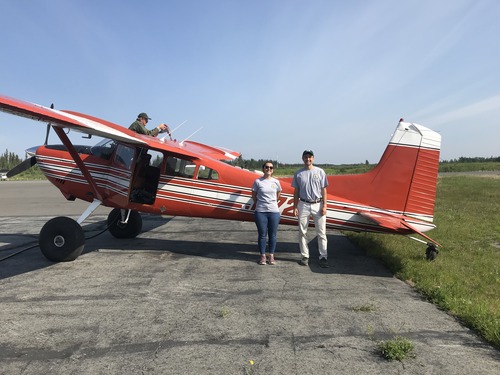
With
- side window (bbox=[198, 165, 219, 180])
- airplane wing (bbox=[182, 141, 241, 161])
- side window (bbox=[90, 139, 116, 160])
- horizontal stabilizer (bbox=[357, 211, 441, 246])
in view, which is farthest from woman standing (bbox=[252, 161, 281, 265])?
side window (bbox=[90, 139, 116, 160])

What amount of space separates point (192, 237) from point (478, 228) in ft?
27.0

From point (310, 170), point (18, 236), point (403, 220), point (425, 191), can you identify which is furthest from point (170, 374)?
point (18, 236)

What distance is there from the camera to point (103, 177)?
23.8 feet

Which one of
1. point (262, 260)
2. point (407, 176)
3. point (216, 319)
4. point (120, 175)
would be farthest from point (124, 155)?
point (407, 176)

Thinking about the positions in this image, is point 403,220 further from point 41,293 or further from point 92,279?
point 41,293

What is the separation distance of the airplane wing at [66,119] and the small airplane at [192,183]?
2 cm

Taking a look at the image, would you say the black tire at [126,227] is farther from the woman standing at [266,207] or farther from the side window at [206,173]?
the woman standing at [266,207]

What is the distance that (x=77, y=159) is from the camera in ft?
21.7

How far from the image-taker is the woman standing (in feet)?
20.2

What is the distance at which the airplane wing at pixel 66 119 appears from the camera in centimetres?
504

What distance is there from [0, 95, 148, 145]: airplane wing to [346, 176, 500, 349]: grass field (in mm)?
5301

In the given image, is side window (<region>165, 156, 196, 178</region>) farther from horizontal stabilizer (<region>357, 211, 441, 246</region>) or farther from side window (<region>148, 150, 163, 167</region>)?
horizontal stabilizer (<region>357, 211, 441, 246</region>)

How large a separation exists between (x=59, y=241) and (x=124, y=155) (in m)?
2.09

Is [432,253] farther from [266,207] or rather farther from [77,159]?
[77,159]
